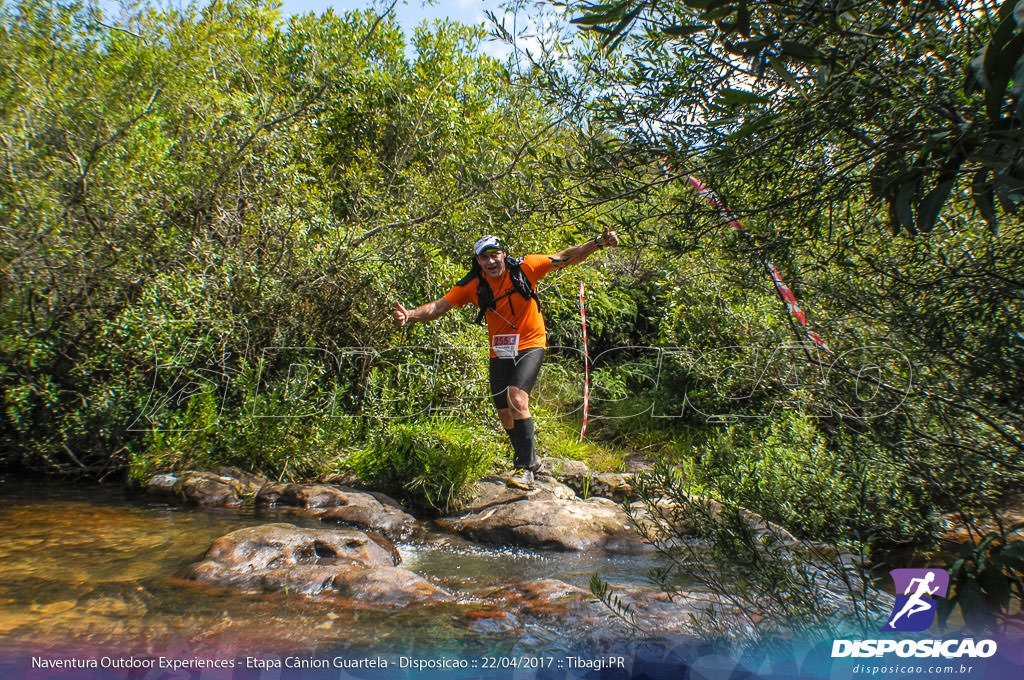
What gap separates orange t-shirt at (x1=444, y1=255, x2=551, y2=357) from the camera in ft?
21.1

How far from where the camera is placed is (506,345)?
645 centimetres

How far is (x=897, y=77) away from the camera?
2244 mm

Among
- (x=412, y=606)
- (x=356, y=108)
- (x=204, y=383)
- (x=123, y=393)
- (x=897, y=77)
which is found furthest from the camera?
(x=356, y=108)

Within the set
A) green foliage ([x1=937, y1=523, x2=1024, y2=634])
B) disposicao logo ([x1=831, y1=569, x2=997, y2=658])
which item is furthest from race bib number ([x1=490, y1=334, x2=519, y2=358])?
green foliage ([x1=937, y1=523, x2=1024, y2=634])

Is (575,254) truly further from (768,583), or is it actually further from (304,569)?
(768,583)

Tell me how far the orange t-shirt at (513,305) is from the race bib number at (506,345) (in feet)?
0.11

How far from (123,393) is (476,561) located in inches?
155

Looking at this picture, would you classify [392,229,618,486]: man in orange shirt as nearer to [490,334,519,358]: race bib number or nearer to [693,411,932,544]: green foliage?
[490,334,519,358]: race bib number

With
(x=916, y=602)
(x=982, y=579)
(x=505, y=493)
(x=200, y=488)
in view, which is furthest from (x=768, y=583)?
(x=200, y=488)

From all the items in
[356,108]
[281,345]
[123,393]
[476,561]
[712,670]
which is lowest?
[476,561]

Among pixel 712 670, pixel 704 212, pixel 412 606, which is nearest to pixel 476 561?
pixel 412 606

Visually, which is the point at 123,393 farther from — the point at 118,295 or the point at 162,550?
the point at 162,550

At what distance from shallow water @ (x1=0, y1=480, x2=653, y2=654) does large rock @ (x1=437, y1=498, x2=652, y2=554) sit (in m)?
0.20

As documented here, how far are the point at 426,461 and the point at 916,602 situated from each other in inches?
196
